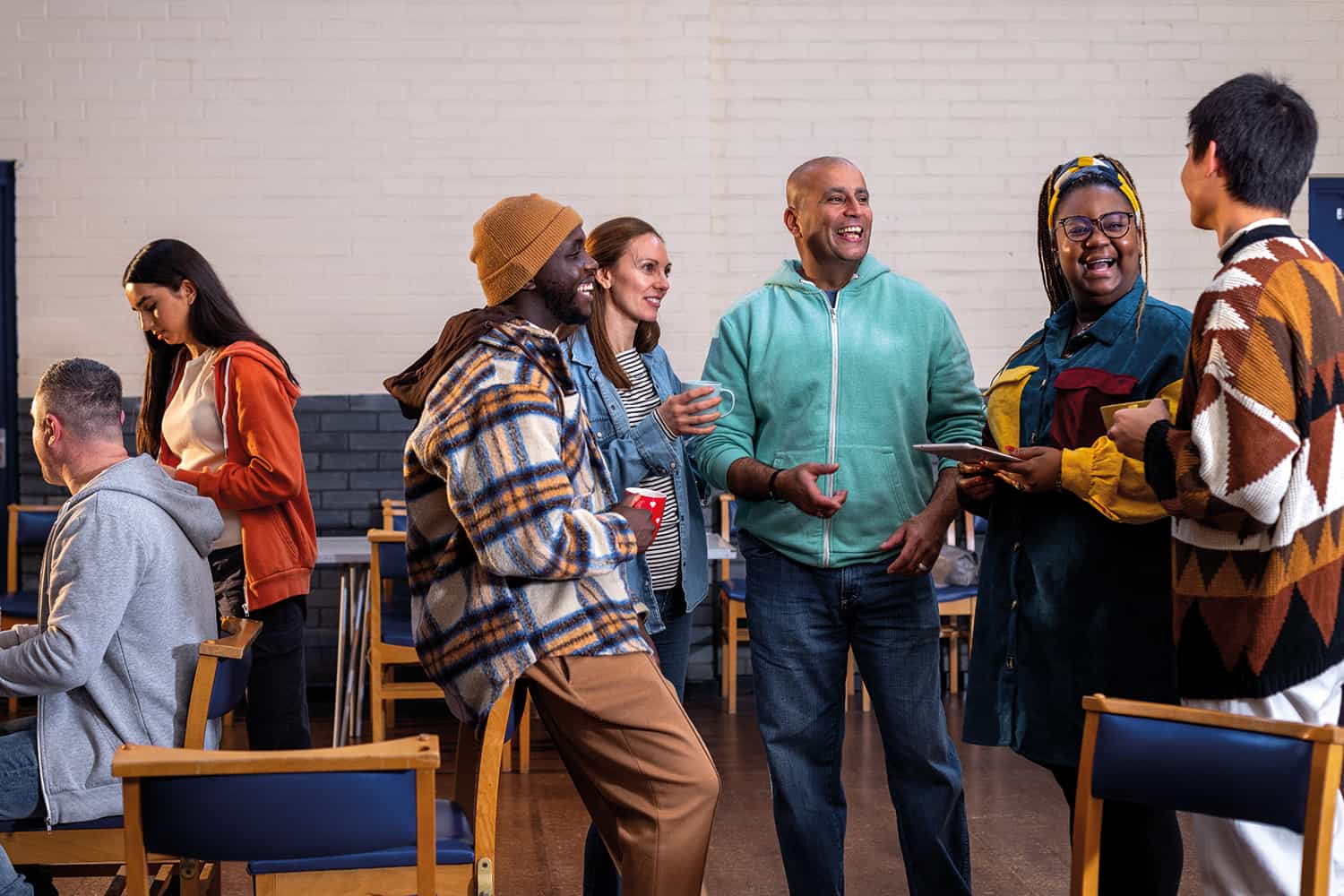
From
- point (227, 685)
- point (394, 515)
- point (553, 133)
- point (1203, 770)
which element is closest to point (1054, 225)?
point (1203, 770)

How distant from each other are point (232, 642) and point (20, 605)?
331cm

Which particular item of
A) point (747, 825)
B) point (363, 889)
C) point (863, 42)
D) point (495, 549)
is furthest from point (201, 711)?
point (863, 42)

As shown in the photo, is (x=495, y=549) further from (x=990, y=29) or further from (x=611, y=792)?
(x=990, y=29)

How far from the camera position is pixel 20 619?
16.9ft

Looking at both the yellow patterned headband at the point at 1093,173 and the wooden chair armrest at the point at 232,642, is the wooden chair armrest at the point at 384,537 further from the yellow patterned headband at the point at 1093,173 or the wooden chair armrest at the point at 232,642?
the yellow patterned headband at the point at 1093,173

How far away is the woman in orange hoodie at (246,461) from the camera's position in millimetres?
3188

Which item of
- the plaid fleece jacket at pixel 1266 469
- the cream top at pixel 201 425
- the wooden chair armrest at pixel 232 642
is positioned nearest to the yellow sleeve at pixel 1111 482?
the plaid fleece jacket at pixel 1266 469

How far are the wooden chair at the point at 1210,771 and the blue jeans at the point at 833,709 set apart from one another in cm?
85

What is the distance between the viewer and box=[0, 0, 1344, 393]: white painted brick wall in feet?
18.8

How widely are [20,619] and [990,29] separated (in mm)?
4868

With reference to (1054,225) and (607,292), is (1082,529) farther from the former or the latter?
(607,292)

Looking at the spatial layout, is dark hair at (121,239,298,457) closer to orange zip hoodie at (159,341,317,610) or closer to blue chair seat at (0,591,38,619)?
orange zip hoodie at (159,341,317,610)

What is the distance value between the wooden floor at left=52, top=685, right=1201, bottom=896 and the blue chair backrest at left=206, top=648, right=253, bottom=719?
3.65 feet

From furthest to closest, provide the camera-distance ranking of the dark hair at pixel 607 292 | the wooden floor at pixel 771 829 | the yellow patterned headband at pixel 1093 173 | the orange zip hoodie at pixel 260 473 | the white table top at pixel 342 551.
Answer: the white table top at pixel 342 551, the wooden floor at pixel 771 829, the orange zip hoodie at pixel 260 473, the dark hair at pixel 607 292, the yellow patterned headband at pixel 1093 173
